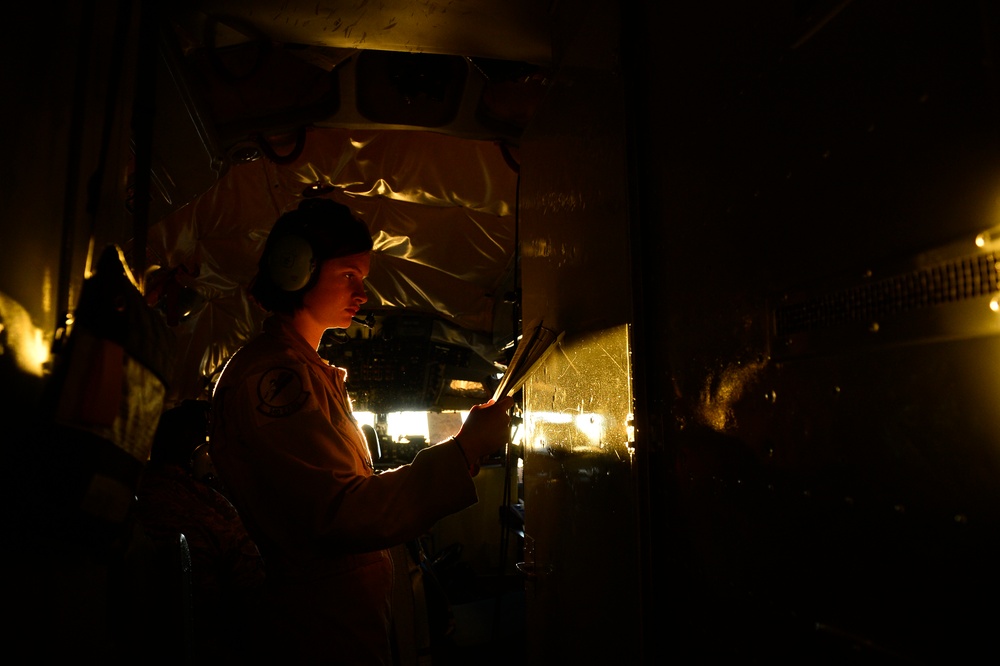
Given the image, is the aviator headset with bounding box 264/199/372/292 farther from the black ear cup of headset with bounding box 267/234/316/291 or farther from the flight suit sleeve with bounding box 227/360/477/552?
the flight suit sleeve with bounding box 227/360/477/552

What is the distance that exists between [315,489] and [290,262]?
0.87 metres

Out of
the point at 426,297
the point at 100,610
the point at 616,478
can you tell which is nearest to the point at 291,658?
the point at 100,610

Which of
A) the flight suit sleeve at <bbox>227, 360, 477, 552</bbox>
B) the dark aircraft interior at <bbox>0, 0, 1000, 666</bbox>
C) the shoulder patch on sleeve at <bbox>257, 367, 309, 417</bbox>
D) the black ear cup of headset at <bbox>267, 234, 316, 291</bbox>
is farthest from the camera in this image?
the black ear cup of headset at <bbox>267, 234, 316, 291</bbox>

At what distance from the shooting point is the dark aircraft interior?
671mm

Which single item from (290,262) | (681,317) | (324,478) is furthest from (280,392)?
(681,317)

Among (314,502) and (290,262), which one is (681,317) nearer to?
(314,502)

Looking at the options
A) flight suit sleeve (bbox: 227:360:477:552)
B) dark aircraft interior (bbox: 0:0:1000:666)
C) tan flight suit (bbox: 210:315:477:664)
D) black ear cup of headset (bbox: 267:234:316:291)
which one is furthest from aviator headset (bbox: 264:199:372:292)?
dark aircraft interior (bbox: 0:0:1000:666)

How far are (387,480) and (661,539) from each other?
79cm

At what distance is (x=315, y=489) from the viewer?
158cm

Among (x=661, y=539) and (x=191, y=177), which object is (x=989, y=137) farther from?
(x=191, y=177)

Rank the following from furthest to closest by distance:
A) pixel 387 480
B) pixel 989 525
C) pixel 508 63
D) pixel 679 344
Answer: pixel 508 63
pixel 387 480
pixel 679 344
pixel 989 525

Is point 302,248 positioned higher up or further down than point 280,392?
higher up

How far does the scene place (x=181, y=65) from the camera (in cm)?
197

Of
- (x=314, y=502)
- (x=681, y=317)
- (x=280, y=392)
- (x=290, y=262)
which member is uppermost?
(x=290, y=262)
